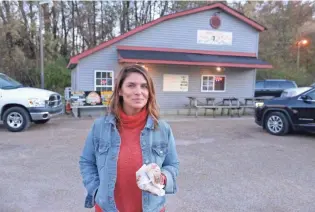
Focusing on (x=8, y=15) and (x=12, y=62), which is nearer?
(x=12, y=62)

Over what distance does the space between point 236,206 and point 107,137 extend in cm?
273

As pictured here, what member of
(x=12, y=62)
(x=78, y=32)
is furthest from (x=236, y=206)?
(x=78, y=32)

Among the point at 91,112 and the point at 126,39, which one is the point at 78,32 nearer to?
the point at 126,39

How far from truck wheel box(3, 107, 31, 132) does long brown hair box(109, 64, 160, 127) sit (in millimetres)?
8007

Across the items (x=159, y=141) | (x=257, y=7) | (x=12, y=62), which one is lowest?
(x=159, y=141)

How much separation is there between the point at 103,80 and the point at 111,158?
13091 mm

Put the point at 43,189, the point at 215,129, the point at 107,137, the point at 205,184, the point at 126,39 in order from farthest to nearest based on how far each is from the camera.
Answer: the point at 126,39 < the point at 215,129 < the point at 205,184 < the point at 43,189 < the point at 107,137

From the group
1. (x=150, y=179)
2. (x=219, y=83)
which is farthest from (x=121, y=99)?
(x=219, y=83)

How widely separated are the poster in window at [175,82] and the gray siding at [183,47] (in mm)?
223

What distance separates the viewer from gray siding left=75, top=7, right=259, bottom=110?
14.2 m

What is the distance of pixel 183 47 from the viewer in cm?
1557

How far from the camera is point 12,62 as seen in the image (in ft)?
75.2

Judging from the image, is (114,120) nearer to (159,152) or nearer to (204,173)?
(159,152)

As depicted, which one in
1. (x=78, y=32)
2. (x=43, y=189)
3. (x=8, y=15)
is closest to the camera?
(x=43, y=189)
